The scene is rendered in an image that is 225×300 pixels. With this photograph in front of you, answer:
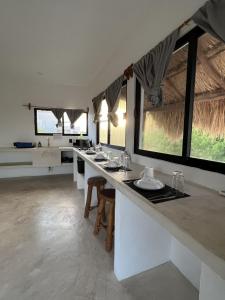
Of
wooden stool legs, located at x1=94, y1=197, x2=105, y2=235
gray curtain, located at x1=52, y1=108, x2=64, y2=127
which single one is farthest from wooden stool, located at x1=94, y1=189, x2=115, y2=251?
gray curtain, located at x1=52, y1=108, x2=64, y2=127

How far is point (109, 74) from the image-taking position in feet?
10.8

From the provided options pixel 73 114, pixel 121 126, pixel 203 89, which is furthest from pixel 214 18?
pixel 73 114

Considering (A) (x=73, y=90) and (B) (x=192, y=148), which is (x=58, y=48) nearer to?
(A) (x=73, y=90)

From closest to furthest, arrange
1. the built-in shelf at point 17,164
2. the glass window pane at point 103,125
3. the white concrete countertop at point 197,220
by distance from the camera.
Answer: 1. the white concrete countertop at point 197,220
2. the glass window pane at point 103,125
3. the built-in shelf at point 17,164

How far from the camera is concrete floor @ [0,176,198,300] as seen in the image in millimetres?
1345

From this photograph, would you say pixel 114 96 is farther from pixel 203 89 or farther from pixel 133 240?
pixel 133 240

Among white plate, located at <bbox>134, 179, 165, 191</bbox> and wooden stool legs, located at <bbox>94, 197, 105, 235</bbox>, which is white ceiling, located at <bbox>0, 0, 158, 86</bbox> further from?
wooden stool legs, located at <bbox>94, 197, 105, 235</bbox>

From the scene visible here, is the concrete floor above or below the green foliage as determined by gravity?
below

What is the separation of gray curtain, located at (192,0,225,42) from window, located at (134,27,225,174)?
0.24m

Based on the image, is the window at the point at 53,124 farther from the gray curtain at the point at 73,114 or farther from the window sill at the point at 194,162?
the window sill at the point at 194,162

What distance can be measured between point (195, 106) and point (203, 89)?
145 mm

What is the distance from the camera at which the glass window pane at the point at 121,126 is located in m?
2.76

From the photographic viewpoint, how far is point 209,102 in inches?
54.1

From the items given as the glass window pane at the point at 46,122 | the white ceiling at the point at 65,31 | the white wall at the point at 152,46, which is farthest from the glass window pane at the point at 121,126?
the glass window pane at the point at 46,122
